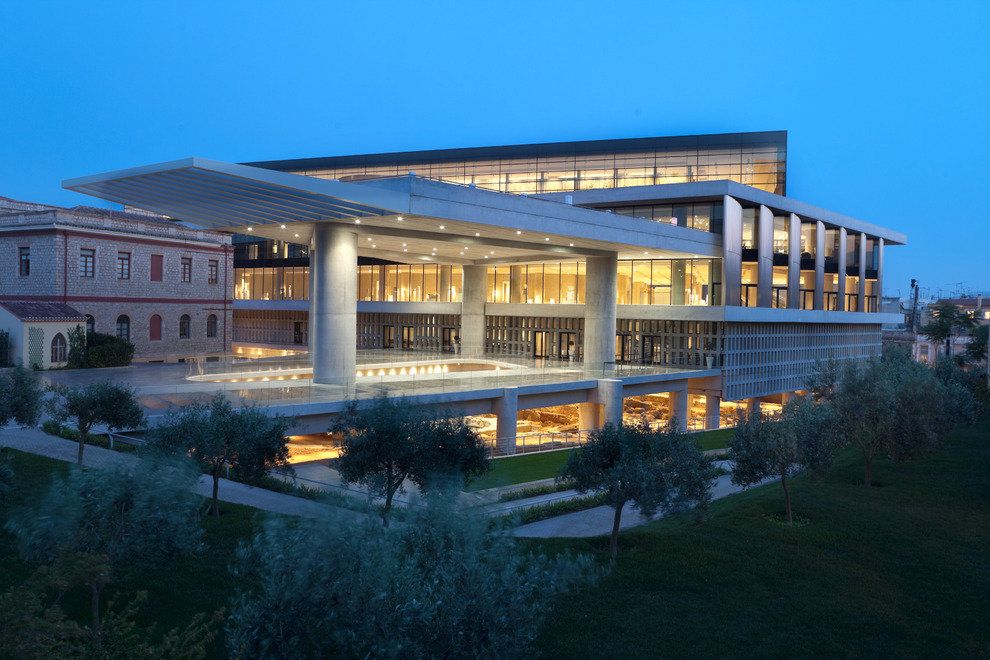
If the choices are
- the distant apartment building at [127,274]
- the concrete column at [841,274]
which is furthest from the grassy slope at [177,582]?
the concrete column at [841,274]

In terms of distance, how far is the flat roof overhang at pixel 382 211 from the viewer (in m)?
23.1

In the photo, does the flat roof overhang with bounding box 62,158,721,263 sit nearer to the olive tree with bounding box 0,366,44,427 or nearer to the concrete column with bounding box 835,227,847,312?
the olive tree with bounding box 0,366,44,427

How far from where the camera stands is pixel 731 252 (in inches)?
1758

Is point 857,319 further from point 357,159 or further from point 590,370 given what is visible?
point 357,159

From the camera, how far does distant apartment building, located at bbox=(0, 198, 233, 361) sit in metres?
38.0

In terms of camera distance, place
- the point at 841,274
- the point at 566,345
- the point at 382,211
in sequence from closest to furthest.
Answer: the point at 382,211
the point at 566,345
the point at 841,274

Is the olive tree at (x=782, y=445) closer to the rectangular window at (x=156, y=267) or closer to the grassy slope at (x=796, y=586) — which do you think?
the grassy slope at (x=796, y=586)

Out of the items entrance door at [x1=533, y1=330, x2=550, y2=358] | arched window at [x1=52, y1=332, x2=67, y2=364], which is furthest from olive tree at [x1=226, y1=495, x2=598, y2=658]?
entrance door at [x1=533, y1=330, x2=550, y2=358]

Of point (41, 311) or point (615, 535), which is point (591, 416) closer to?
point (615, 535)

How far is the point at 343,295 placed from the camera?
28.7 m

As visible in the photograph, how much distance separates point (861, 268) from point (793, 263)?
11.6 m

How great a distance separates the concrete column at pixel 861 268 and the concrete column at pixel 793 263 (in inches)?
425

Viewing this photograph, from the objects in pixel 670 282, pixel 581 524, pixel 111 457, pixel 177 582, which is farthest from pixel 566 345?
pixel 177 582

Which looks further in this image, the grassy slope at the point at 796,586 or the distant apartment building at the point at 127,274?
the distant apartment building at the point at 127,274
